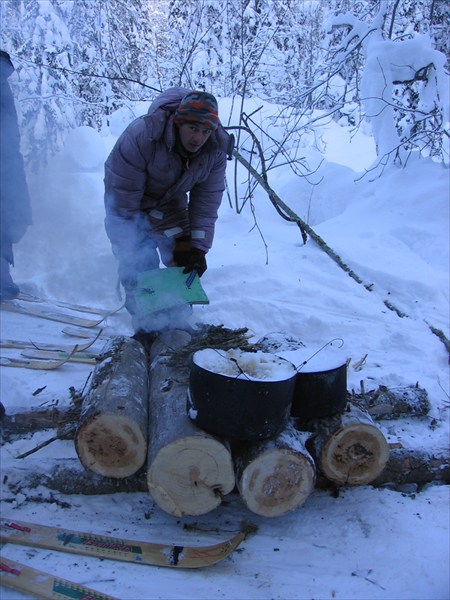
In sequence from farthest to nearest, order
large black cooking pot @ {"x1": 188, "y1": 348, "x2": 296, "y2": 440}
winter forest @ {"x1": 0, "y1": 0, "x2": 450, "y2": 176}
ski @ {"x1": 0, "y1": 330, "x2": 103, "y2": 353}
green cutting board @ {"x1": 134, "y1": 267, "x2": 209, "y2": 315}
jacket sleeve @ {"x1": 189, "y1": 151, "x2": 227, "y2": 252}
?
winter forest @ {"x1": 0, "y1": 0, "x2": 450, "y2": 176} → ski @ {"x1": 0, "y1": 330, "x2": 103, "y2": 353} → jacket sleeve @ {"x1": 189, "y1": 151, "x2": 227, "y2": 252} → green cutting board @ {"x1": 134, "y1": 267, "x2": 209, "y2": 315} → large black cooking pot @ {"x1": 188, "y1": 348, "x2": 296, "y2": 440}

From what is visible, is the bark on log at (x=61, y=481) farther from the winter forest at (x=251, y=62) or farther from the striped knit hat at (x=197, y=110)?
the winter forest at (x=251, y=62)

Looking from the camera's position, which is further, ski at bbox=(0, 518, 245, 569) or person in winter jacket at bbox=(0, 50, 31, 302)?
person in winter jacket at bbox=(0, 50, 31, 302)

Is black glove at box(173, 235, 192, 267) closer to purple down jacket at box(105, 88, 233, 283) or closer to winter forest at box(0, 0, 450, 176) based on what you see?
purple down jacket at box(105, 88, 233, 283)

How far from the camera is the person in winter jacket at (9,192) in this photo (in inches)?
173

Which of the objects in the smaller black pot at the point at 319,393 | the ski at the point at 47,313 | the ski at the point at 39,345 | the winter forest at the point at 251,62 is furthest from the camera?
the winter forest at the point at 251,62

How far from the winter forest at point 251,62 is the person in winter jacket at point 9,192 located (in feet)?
3.49

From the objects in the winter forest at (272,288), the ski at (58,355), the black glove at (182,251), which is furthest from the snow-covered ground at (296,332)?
the black glove at (182,251)

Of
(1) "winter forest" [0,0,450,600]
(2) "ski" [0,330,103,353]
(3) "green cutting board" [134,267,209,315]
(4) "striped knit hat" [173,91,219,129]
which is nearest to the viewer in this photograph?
(1) "winter forest" [0,0,450,600]

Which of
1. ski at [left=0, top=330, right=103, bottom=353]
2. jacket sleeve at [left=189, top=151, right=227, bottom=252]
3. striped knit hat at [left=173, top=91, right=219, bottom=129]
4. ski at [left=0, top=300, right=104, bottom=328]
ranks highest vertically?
striped knit hat at [left=173, top=91, right=219, bottom=129]

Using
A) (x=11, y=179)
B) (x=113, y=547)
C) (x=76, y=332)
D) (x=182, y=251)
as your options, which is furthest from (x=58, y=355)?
(x=11, y=179)

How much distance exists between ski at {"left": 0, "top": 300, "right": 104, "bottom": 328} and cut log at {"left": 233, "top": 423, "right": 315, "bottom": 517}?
256 centimetres

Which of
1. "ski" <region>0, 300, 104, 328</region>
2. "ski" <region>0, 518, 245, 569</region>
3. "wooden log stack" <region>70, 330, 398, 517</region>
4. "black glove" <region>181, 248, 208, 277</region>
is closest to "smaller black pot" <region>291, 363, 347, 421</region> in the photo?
"wooden log stack" <region>70, 330, 398, 517</region>

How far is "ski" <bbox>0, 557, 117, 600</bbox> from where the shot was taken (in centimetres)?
180

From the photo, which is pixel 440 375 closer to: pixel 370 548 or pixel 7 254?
pixel 370 548
